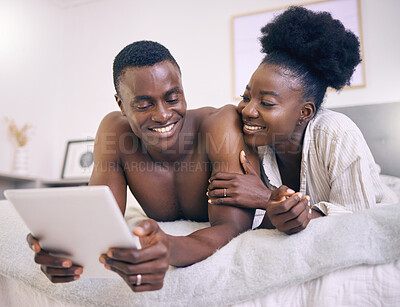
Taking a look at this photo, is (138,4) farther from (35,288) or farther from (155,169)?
(35,288)

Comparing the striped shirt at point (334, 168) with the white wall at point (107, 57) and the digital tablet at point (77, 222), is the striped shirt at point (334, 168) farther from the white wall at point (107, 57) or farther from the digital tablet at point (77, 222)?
the white wall at point (107, 57)

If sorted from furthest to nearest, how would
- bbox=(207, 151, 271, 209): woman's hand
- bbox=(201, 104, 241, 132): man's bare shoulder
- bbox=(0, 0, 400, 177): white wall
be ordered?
bbox=(0, 0, 400, 177): white wall
bbox=(201, 104, 241, 132): man's bare shoulder
bbox=(207, 151, 271, 209): woman's hand

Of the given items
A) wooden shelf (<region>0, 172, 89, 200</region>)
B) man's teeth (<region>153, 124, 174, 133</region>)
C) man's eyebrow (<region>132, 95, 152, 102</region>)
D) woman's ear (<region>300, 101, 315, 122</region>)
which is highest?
man's eyebrow (<region>132, 95, 152, 102</region>)

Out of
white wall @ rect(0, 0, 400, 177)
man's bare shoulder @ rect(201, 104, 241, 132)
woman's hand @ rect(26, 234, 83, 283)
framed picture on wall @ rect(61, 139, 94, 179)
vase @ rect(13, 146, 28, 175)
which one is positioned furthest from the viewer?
framed picture on wall @ rect(61, 139, 94, 179)

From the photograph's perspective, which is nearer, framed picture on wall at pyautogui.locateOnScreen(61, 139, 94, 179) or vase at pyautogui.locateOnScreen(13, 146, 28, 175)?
vase at pyautogui.locateOnScreen(13, 146, 28, 175)

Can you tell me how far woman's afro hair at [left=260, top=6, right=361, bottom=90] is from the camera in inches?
49.8

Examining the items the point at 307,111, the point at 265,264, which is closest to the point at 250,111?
the point at 307,111

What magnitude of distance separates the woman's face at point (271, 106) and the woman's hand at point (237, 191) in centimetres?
17

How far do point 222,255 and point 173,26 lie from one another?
2.85 m

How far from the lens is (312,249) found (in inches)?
29.0

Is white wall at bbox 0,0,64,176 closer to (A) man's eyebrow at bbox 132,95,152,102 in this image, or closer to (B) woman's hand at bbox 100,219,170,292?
(A) man's eyebrow at bbox 132,95,152,102

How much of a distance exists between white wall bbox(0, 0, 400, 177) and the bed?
2105 mm

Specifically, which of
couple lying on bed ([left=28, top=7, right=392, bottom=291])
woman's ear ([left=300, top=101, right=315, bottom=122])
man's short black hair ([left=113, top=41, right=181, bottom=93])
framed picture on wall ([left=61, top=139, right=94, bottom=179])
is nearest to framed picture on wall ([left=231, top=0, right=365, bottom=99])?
framed picture on wall ([left=61, top=139, right=94, bottom=179])

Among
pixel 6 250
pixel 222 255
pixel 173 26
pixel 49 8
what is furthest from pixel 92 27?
pixel 222 255
